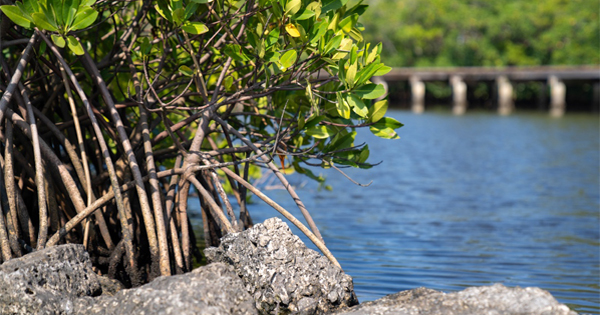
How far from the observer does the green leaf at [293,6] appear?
12.7ft

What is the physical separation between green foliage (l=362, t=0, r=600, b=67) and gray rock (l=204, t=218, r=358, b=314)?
40705 mm

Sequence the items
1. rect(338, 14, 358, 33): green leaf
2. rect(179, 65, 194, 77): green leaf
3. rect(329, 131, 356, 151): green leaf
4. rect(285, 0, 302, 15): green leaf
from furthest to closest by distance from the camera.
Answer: rect(329, 131, 356, 151): green leaf → rect(179, 65, 194, 77): green leaf → rect(338, 14, 358, 33): green leaf → rect(285, 0, 302, 15): green leaf

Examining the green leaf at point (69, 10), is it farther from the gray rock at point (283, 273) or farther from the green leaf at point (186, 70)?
the gray rock at point (283, 273)

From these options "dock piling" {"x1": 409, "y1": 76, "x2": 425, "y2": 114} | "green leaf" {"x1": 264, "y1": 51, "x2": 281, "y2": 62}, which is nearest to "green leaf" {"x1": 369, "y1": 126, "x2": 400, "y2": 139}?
"green leaf" {"x1": 264, "y1": 51, "x2": 281, "y2": 62}

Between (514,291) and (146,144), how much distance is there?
7.83 ft

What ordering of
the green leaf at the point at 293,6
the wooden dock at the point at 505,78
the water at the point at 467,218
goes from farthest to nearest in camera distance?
the wooden dock at the point at 505,78 < the water at the point at 467,218 < the green leaf at the point at 293,6

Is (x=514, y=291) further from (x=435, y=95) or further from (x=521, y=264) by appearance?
(x=435, y=95)

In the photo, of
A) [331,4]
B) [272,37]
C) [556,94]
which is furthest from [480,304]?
[556,94]

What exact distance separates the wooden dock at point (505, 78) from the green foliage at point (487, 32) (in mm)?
5475

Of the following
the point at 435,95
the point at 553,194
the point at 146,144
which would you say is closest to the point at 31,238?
the point at 146,144

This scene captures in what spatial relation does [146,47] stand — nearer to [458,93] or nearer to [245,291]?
[245,291]

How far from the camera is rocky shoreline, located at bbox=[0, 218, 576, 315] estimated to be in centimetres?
321

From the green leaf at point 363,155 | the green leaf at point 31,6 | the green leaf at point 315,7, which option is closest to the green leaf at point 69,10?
the green leaf at point 31,6

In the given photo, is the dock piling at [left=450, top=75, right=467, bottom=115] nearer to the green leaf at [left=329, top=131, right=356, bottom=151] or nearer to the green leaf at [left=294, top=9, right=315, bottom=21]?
the green leaf at [left=329, top=131, right=356, bottom=151]
